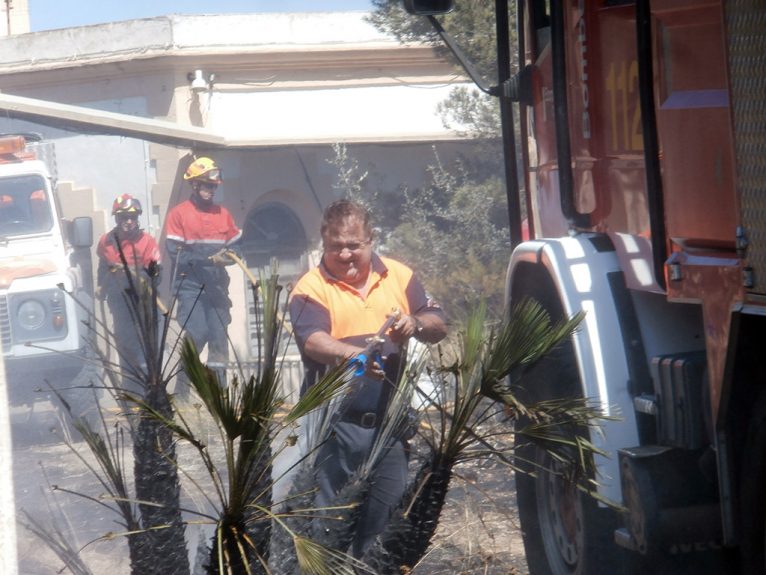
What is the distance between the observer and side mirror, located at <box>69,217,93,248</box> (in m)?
10.7

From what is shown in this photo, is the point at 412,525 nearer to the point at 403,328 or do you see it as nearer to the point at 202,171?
the point at 403,328

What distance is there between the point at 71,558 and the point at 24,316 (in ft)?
24.7

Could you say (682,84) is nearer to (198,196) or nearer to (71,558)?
(71,558)

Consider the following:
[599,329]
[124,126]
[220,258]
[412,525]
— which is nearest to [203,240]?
[220,258]

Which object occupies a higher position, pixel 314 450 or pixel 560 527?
pixel 314 450

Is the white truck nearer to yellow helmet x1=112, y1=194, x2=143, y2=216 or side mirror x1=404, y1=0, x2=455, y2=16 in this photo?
yellow helmet x1=112, y1=194, x2=143, y2=216

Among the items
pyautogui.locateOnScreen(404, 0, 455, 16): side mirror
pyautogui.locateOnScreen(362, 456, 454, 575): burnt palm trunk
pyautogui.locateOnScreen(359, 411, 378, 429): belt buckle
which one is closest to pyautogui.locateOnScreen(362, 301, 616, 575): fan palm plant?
pyautogui.locateOnScreen(362, 456, 454, 575): burnt palm trunk

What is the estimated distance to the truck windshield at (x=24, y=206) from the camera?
10.9 meters

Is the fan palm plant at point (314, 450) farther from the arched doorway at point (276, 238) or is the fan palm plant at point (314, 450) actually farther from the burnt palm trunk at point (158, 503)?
the arched doorway at point (276, 238)

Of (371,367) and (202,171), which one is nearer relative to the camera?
(371,367)

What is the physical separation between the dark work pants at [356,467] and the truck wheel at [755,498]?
0.94 m

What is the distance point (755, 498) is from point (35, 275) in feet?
28.4

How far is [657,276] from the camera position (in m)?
3.33

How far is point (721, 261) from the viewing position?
2930mm
